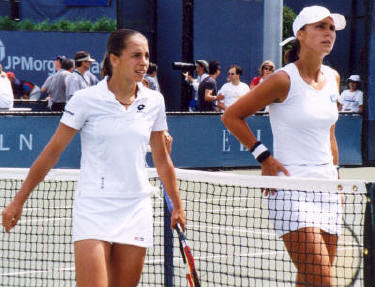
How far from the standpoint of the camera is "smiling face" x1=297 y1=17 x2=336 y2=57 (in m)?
4.49

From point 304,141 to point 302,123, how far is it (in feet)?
0.31

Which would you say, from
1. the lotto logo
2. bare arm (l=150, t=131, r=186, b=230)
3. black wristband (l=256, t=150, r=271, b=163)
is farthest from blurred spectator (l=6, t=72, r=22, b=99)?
black wristband (l=256, t=150, r=271, b=163)

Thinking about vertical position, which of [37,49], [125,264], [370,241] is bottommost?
[125,264]

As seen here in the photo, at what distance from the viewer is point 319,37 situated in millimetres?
4504

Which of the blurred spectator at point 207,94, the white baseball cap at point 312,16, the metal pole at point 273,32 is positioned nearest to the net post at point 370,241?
the white baseball cap at point 312,16

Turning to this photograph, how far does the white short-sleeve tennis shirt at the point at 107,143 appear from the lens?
14.0 feet

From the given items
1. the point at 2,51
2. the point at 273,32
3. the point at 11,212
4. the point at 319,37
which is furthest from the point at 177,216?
the point at 2,51

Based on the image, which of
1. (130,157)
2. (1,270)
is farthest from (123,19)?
(130,157)

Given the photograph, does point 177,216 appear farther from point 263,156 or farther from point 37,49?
point 37,49

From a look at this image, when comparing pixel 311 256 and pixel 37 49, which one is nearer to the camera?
pixel 311 256

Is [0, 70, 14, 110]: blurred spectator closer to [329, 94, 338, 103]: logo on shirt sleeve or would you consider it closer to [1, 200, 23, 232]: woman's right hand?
[1, 200, 23, 232]: woman's right hand

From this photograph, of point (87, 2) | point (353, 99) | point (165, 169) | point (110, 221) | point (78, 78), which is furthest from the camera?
point (87, 2)

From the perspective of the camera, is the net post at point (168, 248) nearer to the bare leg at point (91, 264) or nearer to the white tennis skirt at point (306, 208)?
the white tennis skirt at point (306, 208)

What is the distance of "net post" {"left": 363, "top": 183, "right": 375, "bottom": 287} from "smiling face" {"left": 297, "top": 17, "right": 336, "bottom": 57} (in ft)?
2.46
